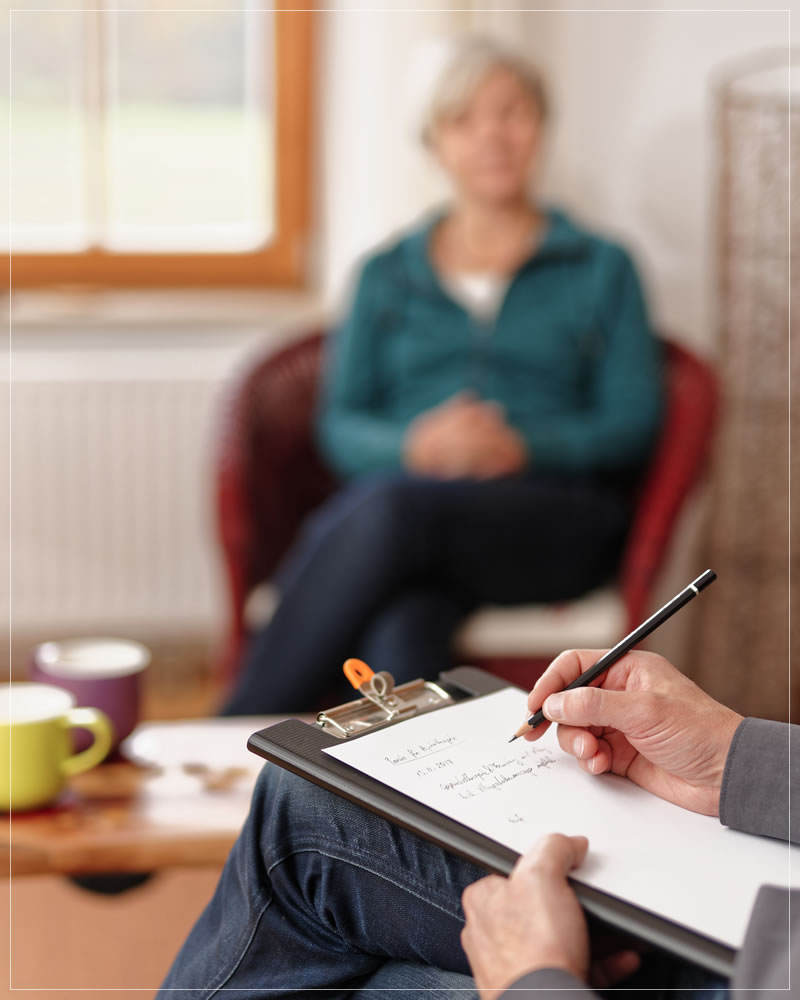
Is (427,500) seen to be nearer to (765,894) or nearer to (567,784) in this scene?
(567,784)

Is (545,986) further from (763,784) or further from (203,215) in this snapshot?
(203,215)

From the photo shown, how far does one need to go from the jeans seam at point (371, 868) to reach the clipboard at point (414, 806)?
57 millimetres

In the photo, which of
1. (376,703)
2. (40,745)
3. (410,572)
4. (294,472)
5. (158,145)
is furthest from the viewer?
(158,145)

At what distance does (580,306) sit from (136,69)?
3.82 feet

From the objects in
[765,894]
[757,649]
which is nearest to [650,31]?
[757,649]

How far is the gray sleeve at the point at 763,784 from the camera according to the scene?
2.21 feet

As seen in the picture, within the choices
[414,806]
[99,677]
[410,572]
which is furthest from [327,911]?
[410,572]

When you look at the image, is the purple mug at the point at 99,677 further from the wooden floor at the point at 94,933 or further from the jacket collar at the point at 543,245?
the jacket collar at the point at 543,245

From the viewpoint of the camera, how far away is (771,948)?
22.8 inches

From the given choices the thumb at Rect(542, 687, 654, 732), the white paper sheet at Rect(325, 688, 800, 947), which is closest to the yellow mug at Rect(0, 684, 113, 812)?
the white paper sheet at Rect(325, 688, 800, 947)

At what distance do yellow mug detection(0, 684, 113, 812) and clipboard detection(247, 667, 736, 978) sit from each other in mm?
372

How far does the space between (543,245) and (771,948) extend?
1.53 m

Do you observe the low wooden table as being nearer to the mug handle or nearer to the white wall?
the mug handle

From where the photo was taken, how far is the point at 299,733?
74cm
